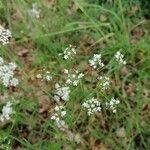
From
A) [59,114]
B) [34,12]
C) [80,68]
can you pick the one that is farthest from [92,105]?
[34,12]

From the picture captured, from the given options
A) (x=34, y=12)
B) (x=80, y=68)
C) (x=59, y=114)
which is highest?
(x=34, y=12)

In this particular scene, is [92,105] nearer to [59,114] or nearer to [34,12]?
[59,114]

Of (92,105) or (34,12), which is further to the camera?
(34,12)

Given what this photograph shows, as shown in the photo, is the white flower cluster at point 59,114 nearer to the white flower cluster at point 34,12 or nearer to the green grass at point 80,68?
the green grass at point 80,68

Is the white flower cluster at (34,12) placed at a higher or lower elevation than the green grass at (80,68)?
higher

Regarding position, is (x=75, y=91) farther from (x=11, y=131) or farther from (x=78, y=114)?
(x=11, y=131)

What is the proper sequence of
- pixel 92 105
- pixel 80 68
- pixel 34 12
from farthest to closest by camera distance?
1. pixel 34 12
2. pixel 80 68
3. pixel 92 105

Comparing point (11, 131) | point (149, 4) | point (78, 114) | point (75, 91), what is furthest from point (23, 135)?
point (149, 4)

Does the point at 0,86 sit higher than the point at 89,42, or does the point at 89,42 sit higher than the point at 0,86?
the point at 89,42

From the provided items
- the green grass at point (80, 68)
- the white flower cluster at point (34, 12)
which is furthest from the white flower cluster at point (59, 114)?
the white flower cluster at point (34, 12)
